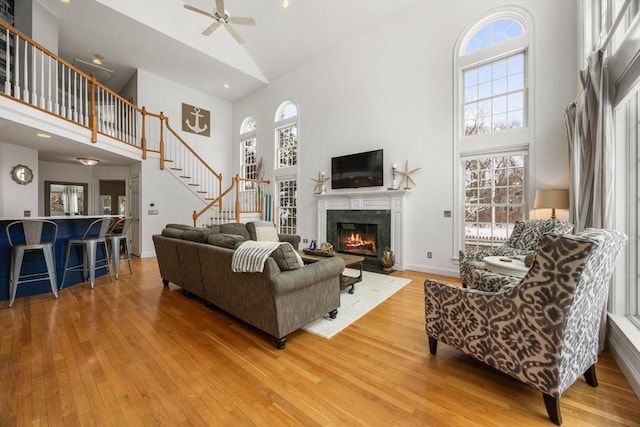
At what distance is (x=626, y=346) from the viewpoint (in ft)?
6.06

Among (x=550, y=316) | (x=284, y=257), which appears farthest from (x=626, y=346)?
(x=284, y=257)

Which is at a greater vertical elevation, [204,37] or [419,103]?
[204,37]

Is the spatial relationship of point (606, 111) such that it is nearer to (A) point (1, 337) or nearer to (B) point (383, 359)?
(B) point (383, 359)

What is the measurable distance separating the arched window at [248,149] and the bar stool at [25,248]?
5160 mm

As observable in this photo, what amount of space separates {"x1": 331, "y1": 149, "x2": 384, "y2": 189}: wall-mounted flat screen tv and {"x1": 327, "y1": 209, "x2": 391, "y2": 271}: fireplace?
0.61m

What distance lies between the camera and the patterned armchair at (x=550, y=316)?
131 centimetres

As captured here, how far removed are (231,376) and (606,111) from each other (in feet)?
12.2

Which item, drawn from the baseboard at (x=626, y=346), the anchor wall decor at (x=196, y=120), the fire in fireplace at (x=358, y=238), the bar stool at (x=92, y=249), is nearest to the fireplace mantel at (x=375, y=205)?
the fire in fireplace at (x=358, y=238)

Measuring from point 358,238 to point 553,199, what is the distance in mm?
3335

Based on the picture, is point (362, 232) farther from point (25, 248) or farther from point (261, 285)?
point (25, 248)

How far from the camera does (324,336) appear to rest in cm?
243

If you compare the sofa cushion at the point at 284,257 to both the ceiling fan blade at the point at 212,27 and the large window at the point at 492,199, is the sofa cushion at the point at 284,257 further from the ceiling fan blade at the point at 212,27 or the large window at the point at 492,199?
→ the ceiling fan blade at the point at 212,27

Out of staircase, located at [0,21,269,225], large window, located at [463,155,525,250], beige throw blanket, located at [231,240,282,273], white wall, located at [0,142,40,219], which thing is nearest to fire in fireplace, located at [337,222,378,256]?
large window, located at [463,155,525,250]

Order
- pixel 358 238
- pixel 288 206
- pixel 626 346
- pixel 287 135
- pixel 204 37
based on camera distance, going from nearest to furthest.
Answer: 1. pixel 626 346
2. pixel 358 238
3. pixel 204 37
4. pixel 288 206
5. pixel 287 135
